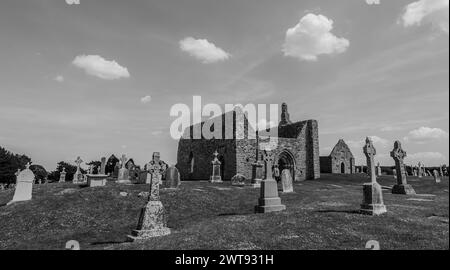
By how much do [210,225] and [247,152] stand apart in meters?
18.4

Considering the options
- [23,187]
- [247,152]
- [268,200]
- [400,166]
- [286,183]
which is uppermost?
[247,152]

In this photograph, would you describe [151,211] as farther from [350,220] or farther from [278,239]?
[350,220]

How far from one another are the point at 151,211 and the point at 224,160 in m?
20.1

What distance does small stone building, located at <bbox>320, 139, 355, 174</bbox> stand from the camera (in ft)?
136

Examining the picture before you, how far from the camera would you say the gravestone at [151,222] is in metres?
7.34

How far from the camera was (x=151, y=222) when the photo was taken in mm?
7551

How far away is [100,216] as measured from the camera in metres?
10.8

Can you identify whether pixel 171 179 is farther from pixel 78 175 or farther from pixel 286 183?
pixel 78 175

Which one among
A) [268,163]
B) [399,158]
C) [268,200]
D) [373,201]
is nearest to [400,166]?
[399,158]

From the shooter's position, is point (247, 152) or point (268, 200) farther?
point (247, 152)

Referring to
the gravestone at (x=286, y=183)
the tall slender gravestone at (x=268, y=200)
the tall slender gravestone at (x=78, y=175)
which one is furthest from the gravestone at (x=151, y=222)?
the tall slender gravestone at (x=78, y=175)

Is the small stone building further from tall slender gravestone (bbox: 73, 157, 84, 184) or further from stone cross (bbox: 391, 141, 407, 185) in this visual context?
tall slender gravestone (bbox: 73, 157, 84, 184)

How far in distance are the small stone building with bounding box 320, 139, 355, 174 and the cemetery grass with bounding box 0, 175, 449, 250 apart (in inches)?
1171
